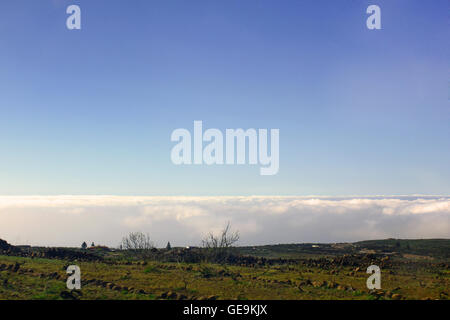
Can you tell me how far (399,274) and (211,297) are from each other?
1984 centimetres

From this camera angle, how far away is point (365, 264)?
36312 mm

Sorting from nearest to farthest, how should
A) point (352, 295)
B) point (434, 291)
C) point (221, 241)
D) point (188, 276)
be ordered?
1. point (352, 295)
2. point (434, 291)
3. point (188, 276)
4. point (221, 241)

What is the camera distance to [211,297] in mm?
17359

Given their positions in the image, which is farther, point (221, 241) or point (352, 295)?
point (221, 241)

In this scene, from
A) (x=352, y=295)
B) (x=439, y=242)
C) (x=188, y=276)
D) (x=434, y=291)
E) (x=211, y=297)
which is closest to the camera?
(x=211, y=297)
